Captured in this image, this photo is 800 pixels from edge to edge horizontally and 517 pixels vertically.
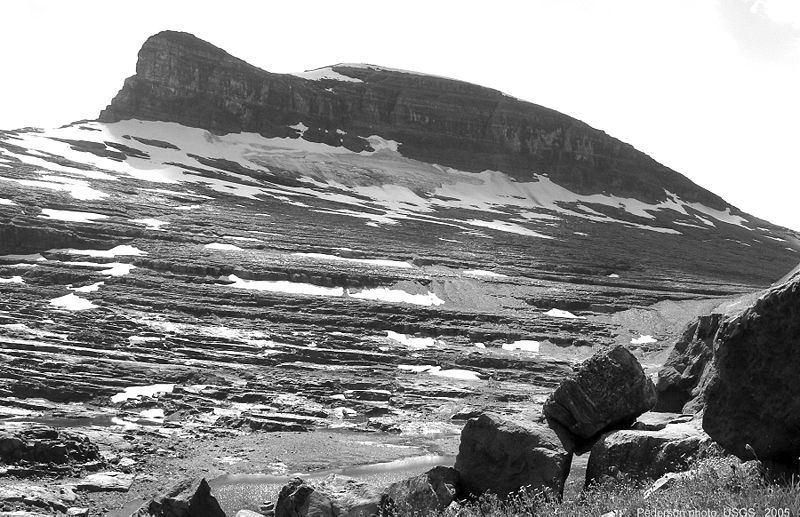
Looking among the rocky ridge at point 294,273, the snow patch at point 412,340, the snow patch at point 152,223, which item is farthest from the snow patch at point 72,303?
the snow patch at point 412,340

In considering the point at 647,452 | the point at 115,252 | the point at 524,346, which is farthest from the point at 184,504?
the point at 115,252

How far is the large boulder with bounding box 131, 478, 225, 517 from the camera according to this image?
13125 mm

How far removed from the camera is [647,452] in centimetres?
1038

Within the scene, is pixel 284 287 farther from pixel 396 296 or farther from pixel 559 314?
pixel 559 314

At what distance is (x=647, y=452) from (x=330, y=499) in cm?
573

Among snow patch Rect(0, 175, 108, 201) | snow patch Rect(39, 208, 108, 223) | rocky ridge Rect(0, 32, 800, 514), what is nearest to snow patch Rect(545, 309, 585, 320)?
rocky ridge Rect(0, 32, 800, 514)

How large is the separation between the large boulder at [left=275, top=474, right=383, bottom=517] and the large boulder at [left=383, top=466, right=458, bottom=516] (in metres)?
0.25

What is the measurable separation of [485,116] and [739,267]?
51.2 meters

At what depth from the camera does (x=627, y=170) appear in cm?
10744

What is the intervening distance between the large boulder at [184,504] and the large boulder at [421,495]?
4.47m

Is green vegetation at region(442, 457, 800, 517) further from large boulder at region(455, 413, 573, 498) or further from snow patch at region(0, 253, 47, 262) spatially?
snow patch at region(0, 253, 47, 262)

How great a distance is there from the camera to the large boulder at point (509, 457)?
11492 mm

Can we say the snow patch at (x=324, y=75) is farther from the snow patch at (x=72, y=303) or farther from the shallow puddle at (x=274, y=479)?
the shallow puddle at (x=274, y=479)

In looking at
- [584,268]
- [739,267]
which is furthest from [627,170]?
[584,268]
